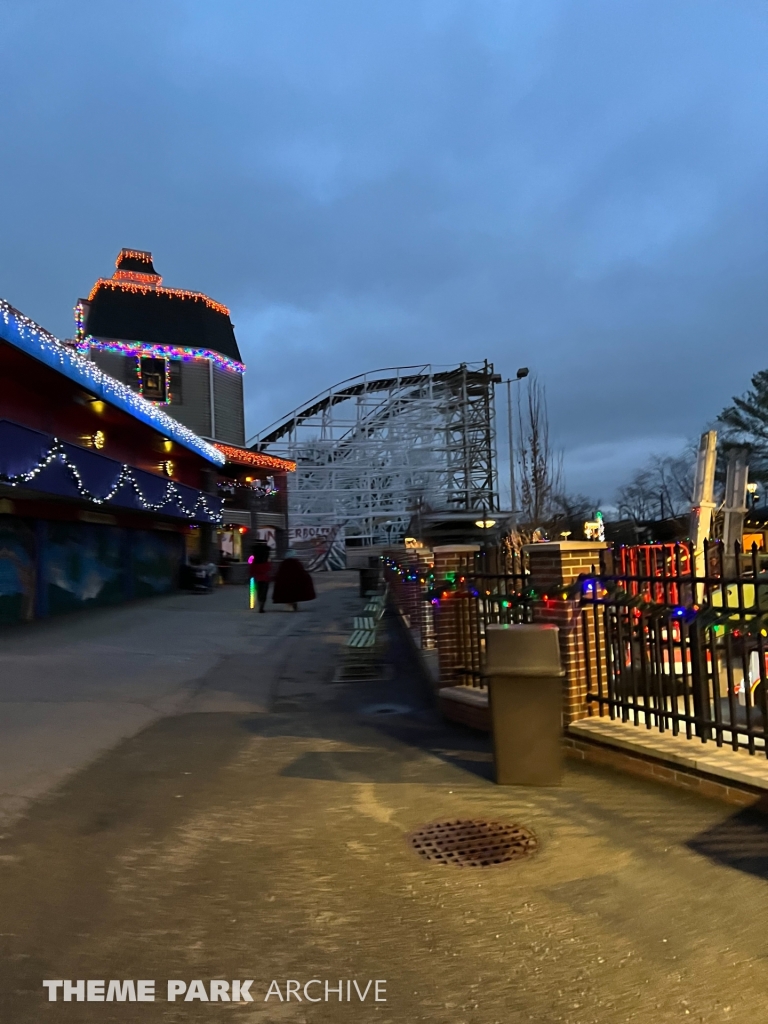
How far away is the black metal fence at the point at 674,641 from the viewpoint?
181 inches

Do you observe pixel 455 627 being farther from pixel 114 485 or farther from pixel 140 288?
pixel 140 288

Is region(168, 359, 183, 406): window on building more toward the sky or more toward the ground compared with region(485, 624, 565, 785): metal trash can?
more toward the sky

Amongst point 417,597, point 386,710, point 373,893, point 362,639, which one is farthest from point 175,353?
point 373,893

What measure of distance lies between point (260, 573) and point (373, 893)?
49.9 ft

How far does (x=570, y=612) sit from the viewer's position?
5.83m

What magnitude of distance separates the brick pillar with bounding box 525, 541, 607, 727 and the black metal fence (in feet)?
0.23

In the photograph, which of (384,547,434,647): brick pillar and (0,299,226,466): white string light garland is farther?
(0,299,226,466): white string light garland

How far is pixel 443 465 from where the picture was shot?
136 feet

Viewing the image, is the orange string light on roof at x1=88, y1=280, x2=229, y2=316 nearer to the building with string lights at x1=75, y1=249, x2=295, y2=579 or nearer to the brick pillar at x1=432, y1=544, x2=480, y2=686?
the building with string lights at x1=75, y1=249, x2=295, y2=579

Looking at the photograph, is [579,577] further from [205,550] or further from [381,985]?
[205,550]

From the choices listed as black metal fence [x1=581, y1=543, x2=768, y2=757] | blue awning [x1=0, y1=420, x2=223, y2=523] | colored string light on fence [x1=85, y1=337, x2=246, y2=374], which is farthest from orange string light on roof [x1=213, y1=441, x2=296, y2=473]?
black metal fence [x1=581, y1=543, x2=768, y2=757]

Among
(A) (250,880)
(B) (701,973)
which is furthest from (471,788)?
(B) (701,973)

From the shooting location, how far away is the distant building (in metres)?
30.5

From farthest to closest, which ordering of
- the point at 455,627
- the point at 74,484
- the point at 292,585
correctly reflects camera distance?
the point at 292,585
the point at 74,484
the point at 455,627
